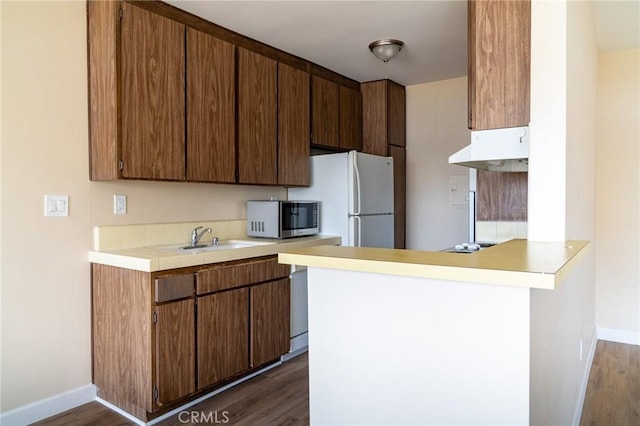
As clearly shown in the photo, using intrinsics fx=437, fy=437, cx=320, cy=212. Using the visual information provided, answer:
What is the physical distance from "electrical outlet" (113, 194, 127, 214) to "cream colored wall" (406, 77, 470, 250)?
2846mm

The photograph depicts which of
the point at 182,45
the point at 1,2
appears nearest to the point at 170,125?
the point at 182,45

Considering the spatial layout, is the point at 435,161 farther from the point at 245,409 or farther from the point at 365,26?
the point at 245,409

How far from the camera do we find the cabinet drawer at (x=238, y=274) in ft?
8.14

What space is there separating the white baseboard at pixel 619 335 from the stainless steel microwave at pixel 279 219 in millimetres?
2655

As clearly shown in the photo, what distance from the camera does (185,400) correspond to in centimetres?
246

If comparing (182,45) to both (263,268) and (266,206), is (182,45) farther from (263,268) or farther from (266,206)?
(263,268)

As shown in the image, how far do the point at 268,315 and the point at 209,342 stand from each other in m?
0.50

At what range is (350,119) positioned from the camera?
422 centimetres

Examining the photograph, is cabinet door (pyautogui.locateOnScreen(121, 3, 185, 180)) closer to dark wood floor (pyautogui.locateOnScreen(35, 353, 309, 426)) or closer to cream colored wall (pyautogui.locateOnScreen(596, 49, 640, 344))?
dark wood floor (pyautogui.locateOnScreen(35, 353, 309, 426))

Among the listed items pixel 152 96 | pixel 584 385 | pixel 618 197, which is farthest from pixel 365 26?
pixel 584 385

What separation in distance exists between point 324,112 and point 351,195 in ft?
2.79

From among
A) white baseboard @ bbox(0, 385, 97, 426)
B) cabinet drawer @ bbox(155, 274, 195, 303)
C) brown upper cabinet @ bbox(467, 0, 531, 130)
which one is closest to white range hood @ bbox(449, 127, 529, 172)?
brown upper cabinet @ bbox(467, 0, 531, 130)

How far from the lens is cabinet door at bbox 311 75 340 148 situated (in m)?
3.78

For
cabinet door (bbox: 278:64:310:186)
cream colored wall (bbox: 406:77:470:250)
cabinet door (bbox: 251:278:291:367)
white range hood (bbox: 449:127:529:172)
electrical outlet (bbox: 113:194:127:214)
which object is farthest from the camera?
cream colored wall (bbox: 406:77:470:250)
